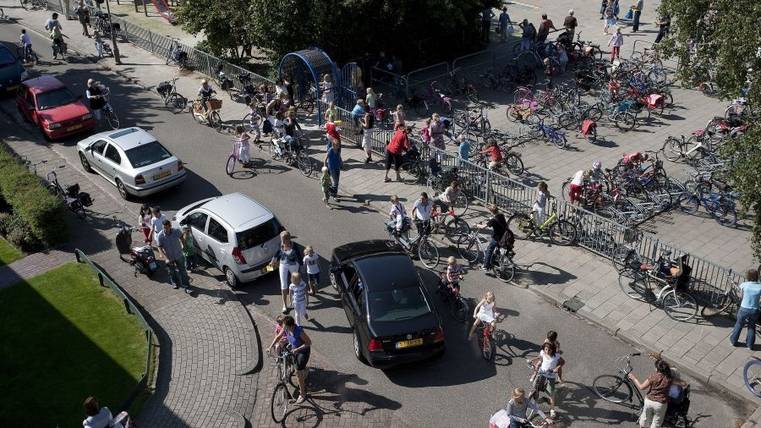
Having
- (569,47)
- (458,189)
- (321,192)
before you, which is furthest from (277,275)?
(569,47)

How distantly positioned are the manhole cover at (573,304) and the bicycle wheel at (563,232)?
2.42 m

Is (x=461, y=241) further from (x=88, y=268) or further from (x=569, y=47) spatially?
(x=569, y=47)

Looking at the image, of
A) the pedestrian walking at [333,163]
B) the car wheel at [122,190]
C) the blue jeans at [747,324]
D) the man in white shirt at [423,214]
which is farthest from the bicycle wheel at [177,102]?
the blue jeans at [747,324]

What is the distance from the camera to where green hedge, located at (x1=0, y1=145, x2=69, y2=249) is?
1820 cm

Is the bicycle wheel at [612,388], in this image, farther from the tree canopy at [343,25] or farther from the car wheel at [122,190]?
the tree canopy at [343,25]

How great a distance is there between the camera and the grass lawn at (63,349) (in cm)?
1308

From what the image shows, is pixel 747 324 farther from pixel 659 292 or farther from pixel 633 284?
pixel 633 284

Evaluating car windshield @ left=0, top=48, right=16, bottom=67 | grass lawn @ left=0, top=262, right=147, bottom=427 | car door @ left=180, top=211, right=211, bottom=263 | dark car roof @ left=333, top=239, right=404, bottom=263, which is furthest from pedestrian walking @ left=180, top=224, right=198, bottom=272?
car windshield @ left=0, top=48, right=16, bottom=67

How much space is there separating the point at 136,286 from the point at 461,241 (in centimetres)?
809

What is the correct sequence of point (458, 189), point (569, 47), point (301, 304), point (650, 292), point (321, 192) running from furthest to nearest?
point (569, 47) → point (321, 192) → point (458, 189) → point (650, 292) → point (301, 304)

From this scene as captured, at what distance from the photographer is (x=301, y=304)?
1455cm

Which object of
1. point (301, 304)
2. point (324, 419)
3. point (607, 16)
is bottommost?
point (324, 419)

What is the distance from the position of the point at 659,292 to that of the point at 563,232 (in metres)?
Answer: 3.08

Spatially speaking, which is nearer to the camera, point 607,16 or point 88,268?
point 88,268
